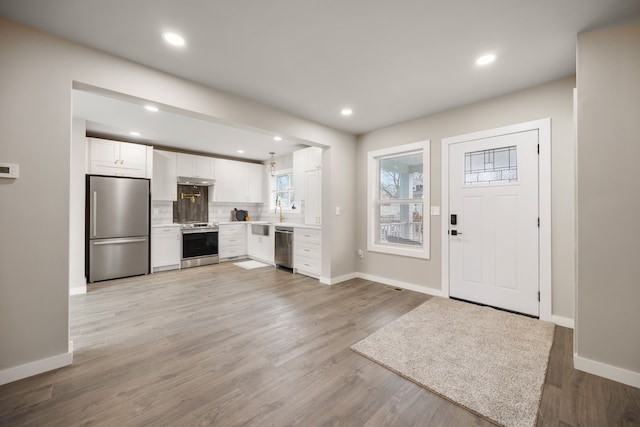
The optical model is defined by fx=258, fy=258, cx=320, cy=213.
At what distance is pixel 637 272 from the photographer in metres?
1.78

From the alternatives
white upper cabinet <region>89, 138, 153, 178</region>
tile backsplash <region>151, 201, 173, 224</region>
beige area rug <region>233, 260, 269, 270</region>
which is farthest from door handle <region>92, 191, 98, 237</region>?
beige area rug <region>233, 260, 269, 270</region>

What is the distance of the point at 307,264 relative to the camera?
188 inches

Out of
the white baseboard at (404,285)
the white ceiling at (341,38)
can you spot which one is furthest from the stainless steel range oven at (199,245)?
the white ceiling at (341,38)

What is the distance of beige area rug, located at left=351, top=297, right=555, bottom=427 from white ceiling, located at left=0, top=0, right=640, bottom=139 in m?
2.56

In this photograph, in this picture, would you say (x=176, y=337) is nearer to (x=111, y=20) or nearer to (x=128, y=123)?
(x=111, y=20)

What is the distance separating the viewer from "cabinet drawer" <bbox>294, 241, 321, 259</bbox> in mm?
4594

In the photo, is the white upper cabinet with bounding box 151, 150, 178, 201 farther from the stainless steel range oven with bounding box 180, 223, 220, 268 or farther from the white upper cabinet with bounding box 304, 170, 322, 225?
the white upper cabinet with bounding box 304, 170, 322, 225

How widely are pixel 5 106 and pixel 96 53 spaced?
0.77 meters

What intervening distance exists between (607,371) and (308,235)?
12.3 feet

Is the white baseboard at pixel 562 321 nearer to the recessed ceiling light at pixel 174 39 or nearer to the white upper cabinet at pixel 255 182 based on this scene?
the recessed ceiling light at pixel 174 39

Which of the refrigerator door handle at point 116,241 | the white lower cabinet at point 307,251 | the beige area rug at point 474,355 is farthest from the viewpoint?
the white lower cabinet at point 307,251

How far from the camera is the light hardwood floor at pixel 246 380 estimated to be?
4.95ft

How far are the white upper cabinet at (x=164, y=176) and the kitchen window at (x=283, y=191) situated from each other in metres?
2.27

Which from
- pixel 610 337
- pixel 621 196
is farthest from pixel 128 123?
pixel 610 337
